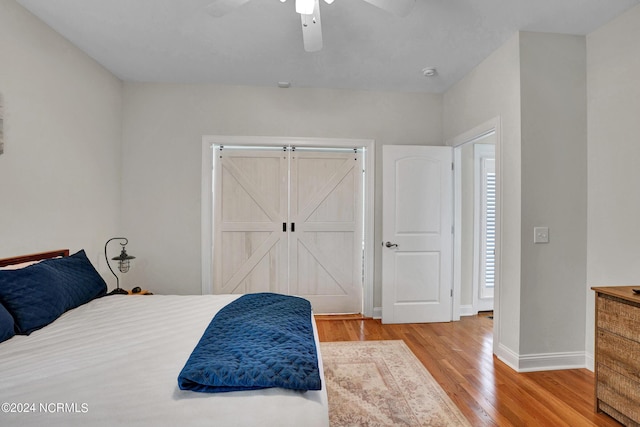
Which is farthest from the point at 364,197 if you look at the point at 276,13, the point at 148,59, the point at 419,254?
the point at 148,59

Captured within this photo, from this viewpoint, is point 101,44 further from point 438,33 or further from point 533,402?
point 533,402

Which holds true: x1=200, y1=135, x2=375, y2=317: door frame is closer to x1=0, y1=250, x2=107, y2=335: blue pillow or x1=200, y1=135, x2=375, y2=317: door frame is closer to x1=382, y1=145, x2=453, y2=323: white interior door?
x1=382, y1=145, x2=453, y2=323: white interior door

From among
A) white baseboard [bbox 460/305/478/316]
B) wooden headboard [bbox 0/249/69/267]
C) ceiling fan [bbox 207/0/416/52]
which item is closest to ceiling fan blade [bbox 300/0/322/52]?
ceiling fan [bbox 207/0/416/52]

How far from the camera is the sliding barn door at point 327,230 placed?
11.9 ft

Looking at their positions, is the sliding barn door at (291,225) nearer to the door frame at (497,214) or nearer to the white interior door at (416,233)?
the white interior door at (416,233)

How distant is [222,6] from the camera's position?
174 centimetres

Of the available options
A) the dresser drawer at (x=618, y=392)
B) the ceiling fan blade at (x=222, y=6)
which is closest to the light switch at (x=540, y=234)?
the dresser drawer at (x=618, y=392)

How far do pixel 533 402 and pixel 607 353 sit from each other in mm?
549

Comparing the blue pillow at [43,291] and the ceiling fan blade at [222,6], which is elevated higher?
the ceiling fan blade at [222,6]

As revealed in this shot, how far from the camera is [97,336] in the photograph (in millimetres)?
1534

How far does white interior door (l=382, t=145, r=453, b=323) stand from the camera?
11.3ft

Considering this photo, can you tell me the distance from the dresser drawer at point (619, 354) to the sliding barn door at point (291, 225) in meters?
2.23

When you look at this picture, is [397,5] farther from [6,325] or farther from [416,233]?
[6,325]

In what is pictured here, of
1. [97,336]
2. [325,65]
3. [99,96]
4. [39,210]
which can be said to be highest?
[325,65]
